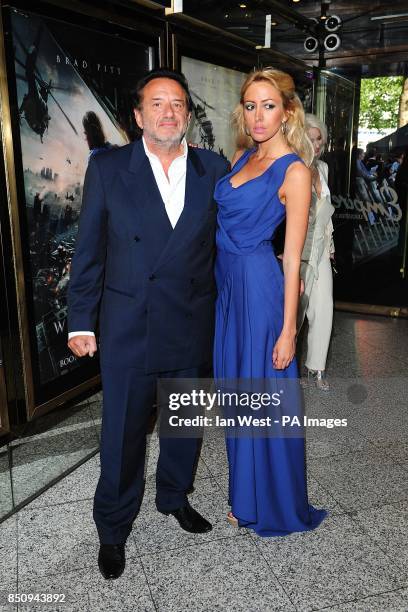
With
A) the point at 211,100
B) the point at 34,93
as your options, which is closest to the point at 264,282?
the point at 34,93

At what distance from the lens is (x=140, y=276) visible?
2.06 m

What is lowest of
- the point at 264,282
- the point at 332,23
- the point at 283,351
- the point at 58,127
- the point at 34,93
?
the point at 283,351

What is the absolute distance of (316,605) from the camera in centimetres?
206

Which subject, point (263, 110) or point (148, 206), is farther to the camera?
point (263, 110)

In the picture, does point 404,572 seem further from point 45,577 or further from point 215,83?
point 215,83

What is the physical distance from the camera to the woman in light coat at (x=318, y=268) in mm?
3682

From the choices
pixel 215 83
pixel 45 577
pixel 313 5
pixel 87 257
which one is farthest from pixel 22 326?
pixel 313 5

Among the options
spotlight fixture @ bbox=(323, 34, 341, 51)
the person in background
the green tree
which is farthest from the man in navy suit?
the green tree

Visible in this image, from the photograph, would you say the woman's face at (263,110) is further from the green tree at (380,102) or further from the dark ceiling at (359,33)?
the green tree at (380,102)

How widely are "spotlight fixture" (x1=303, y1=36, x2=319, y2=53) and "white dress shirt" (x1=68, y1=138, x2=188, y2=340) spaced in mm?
4524

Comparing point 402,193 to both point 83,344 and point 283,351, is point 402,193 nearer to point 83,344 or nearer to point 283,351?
point 283,351

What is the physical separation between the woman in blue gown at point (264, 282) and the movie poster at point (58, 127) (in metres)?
0.74

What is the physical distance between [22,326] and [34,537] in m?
0.92

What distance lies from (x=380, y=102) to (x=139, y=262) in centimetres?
501
